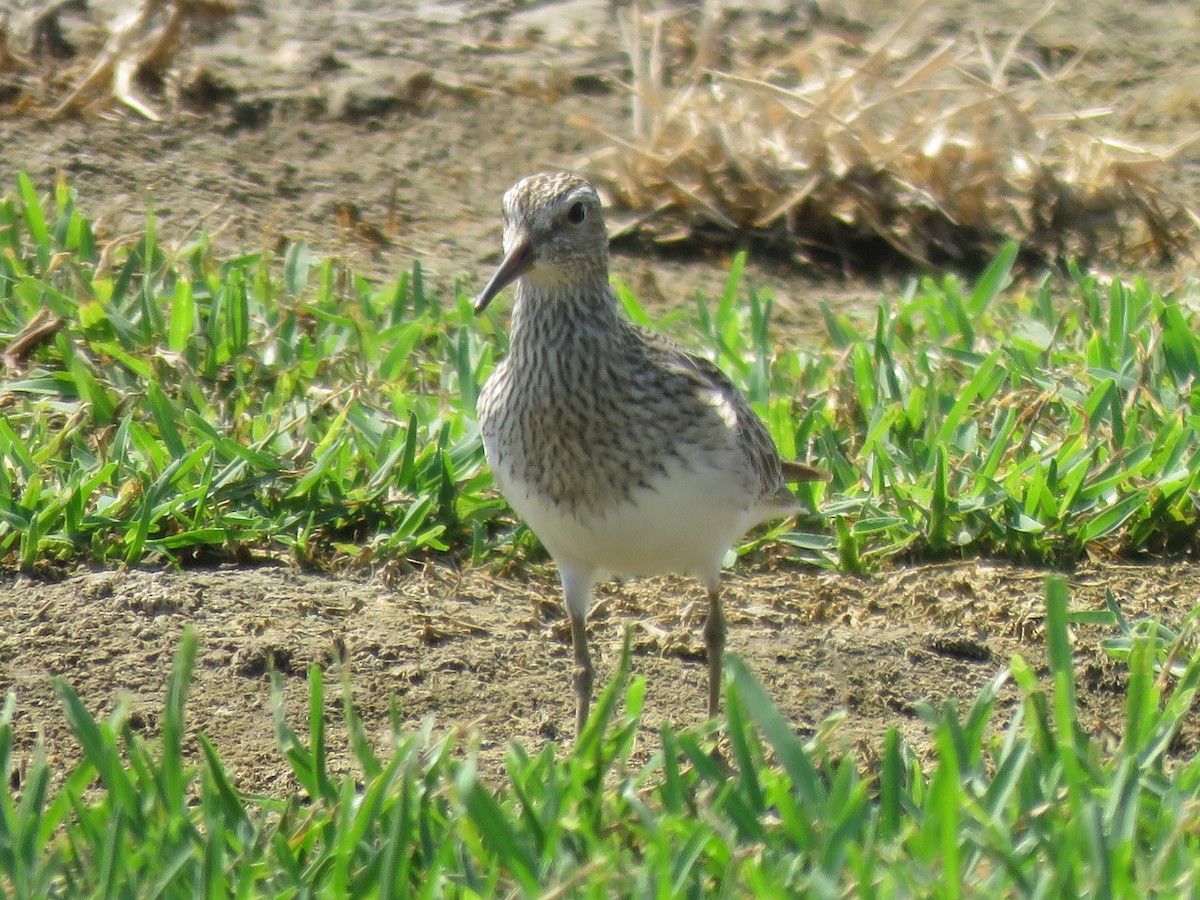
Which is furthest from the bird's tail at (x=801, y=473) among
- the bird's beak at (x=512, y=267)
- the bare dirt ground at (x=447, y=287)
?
the bird's beak at (x=512, y=267)

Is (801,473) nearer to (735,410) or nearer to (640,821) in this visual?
(735,410)

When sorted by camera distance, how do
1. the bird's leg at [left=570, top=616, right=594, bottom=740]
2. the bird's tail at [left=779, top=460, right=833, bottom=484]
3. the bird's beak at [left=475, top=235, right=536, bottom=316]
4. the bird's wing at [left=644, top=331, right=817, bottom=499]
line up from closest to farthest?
the bird's beak at [left=475, top=235, right=536, bottom=316], the bird's leg at [left=570, top=616, right=594, bottom=740], the bird's wing at [left=644, top=331, right=817, bottom=499], the bird's tail at [left=779, top=460, right=833, bottom=484]

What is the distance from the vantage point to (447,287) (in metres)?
6.84

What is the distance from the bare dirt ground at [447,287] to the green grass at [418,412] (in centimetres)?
17

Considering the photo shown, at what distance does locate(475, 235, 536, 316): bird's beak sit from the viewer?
4191 millimetres

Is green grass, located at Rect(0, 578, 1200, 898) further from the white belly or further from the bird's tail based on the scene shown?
the bird's tail

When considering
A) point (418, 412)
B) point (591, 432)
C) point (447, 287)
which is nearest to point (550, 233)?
point (591, 432)

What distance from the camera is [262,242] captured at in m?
6.85

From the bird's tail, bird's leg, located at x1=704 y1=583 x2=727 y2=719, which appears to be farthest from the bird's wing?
bird's leg, located at x1=704 y1=583 x2=727 y2=719

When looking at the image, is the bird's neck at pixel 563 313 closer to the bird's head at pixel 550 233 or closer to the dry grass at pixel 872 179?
the bird's head at pixel 550 233

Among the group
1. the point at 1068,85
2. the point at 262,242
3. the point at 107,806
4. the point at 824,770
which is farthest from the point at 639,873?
the point at 1068,85

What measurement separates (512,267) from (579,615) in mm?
922

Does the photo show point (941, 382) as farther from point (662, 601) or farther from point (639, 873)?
point (639, 873)

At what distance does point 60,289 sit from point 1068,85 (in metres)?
5.34
